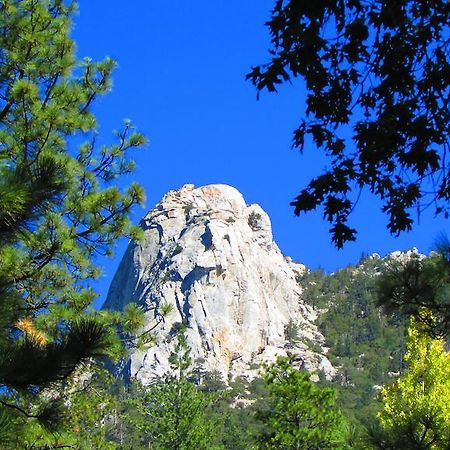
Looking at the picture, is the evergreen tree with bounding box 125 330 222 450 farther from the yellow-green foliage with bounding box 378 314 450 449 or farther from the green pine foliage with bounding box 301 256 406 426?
the green pine foliage with bounding box 301 256 406 426

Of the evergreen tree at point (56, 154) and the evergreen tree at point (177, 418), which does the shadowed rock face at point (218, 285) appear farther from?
the evergreen tree at point (56, 154)

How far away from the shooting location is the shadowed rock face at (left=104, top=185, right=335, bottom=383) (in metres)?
144

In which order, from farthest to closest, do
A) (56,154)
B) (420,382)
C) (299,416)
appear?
(299,416) → (420,382) → (56,154)

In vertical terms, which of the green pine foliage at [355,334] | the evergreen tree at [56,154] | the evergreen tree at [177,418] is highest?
the green pine foliage at [355,334]

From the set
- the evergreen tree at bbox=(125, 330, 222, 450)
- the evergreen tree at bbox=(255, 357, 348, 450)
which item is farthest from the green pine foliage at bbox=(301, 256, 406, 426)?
the evergreen tree at bbox=(255, 357, 348, 450)

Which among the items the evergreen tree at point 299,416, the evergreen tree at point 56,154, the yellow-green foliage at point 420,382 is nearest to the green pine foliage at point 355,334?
the evergreen tree at point 299,416

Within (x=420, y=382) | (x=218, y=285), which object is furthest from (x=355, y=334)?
(x=420, y=382)

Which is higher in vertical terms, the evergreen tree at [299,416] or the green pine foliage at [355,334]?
the green pine foliage at [355,334]

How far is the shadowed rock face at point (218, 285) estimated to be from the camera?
143875 millimetres

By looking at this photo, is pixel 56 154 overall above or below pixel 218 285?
below

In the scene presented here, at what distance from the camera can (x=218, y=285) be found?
152125 mm

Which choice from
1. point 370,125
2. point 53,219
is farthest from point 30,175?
point 53,219

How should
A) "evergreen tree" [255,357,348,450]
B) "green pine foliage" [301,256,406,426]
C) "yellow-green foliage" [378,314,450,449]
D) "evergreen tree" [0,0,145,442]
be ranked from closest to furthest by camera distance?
"evergreen tree" [0,0,145,442] → "yellow-green foliage" [378,314,450,449] → "evergreen tree" [255,357,348,450] → "green pine foliage" [301,256,406,426]

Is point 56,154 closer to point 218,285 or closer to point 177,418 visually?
point 177,418
